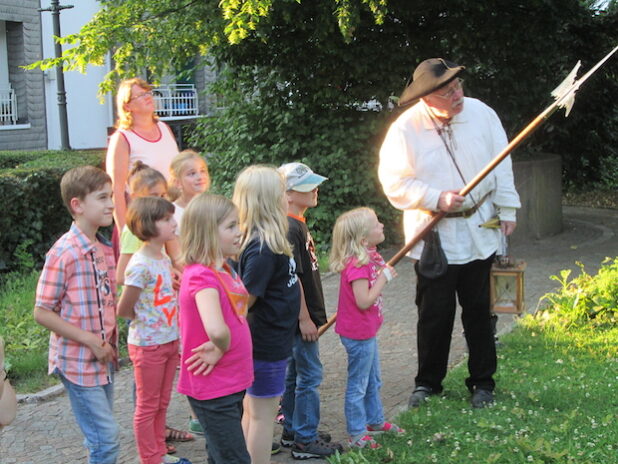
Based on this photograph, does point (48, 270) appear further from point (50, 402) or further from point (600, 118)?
point (600, 118)

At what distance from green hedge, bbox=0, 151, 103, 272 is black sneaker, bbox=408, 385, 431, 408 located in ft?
16.4

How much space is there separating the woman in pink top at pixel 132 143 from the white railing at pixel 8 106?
1617 cm

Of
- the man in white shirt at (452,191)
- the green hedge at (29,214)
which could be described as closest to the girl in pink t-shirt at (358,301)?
the man in white shirt at (452,191)

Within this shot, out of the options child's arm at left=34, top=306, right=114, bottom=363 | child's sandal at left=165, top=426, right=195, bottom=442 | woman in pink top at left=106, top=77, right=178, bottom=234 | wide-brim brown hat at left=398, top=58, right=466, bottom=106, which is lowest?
child's sandal at left=165, top=426, right=195, bottom=442

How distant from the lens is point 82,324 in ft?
11.9

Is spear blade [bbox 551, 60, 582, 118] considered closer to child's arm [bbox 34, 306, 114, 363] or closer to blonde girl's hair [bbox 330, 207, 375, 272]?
blonde girl's hair [bbox 330, 207, 375, 272]

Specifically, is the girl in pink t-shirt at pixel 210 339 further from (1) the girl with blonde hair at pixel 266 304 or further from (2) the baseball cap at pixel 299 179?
(2) the baseball cap at pixel 299 179

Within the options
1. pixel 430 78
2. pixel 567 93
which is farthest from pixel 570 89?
pixel 430 78

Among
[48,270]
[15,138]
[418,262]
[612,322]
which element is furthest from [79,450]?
[15,138]

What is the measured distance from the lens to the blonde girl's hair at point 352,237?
4309mm

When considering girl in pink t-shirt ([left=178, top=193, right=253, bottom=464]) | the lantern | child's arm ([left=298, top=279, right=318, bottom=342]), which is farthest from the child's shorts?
the lantern

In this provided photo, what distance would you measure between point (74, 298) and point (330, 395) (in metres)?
2.16

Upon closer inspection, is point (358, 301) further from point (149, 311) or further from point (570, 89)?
point (570, 89)

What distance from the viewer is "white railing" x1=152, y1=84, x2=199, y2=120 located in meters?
25.1
